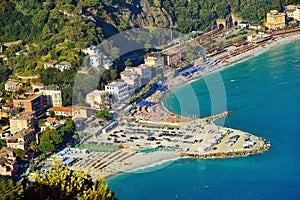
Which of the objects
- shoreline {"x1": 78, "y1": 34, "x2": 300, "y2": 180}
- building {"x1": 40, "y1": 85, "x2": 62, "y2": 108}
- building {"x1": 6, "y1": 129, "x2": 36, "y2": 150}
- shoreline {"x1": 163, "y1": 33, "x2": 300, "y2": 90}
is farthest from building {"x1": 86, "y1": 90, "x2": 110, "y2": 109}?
shoreline {"x1": 163, "y1": 33, "x2": 300, "y2": 90}

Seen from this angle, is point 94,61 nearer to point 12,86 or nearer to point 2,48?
point 12,86

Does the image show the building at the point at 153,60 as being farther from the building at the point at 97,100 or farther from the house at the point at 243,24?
the house at the point at 243,24

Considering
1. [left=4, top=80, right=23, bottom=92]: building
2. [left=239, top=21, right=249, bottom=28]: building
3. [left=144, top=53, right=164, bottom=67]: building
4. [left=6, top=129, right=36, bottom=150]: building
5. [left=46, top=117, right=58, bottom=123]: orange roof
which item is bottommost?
[left=6, top=129, right=36, bottom=150]: building

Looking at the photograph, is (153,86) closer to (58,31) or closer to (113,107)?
(113,107)

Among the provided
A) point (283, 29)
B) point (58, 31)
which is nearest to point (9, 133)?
point (58, 31)

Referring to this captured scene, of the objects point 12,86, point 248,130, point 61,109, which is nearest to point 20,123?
point 61,109

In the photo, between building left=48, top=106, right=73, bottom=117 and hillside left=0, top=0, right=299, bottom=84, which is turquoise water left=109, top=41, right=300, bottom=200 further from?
hillside left=0, top=0, right=299, bottom=84

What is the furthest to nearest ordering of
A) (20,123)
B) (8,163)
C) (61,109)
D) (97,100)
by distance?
(97,100) < (61,109) < (20,123) < (8,163)
